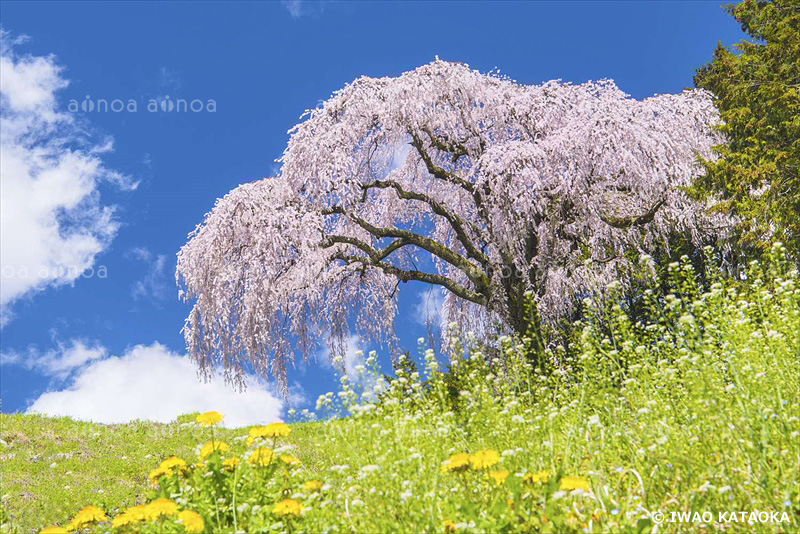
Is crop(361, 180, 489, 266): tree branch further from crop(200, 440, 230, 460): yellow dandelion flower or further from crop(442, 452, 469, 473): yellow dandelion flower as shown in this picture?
crop(442, 452, 469, 473): yellow dandelion flower

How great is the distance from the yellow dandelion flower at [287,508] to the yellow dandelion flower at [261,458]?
71 centimetres

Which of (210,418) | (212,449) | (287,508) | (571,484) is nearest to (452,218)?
(212,449)

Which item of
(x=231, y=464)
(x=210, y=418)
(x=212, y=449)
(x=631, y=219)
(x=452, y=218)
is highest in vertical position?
(x=452, y=218)

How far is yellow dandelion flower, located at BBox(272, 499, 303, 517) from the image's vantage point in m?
3.93

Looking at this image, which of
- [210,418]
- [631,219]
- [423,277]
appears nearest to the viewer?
[210,418]

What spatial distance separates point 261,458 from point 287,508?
839 millimetres

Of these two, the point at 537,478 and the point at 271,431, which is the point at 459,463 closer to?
the point at 537,478

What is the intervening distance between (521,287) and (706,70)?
14.9 metres

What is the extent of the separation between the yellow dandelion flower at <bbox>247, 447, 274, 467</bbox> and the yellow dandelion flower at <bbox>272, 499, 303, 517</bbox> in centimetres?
71

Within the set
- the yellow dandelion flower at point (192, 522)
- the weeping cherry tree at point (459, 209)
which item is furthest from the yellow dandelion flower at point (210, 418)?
the weeping cherry tree at point (459, 209)

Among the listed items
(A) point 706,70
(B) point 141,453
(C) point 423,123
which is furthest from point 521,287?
(A) point 706,70

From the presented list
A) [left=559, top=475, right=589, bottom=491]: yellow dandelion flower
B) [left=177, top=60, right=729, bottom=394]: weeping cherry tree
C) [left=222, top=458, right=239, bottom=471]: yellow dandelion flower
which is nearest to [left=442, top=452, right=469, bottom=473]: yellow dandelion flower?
[left=559, top=475, right=589, bottom=491]: yellow dandelion flower

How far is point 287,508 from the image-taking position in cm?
396

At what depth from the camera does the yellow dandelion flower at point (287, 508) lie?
3932 millimetres
